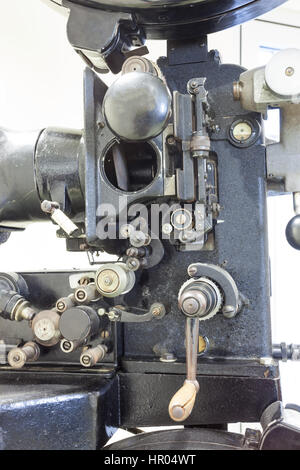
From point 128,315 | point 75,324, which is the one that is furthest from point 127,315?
point 75,324

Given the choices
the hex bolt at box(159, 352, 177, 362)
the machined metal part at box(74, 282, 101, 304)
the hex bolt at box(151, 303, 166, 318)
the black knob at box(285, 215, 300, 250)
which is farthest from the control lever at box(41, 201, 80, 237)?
the black knob at box(285, 215, 300, 250)

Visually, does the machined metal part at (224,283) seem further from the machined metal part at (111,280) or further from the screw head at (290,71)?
the screw head at (290,71)

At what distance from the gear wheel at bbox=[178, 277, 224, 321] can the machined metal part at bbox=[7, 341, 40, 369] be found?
0.34 m

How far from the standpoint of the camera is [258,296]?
0.86 m

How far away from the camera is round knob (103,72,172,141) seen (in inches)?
26.8

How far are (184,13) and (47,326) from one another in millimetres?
700

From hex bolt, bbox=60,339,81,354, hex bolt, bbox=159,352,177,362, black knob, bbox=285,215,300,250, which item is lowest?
hex bolt, bbox=159,352,177,362

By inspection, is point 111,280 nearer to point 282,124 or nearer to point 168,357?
point 168,357

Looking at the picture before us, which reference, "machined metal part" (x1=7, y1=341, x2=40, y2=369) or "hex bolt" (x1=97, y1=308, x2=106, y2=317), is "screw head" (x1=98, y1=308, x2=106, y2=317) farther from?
"machined metal part" (x1=7, y1=341, x2=40, y2=369)

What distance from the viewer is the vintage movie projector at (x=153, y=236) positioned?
74cm

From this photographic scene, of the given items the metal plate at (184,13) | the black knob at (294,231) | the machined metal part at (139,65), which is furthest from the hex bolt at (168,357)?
the metal plate at (184,13)

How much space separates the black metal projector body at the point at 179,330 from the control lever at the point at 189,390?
14 centimetres
